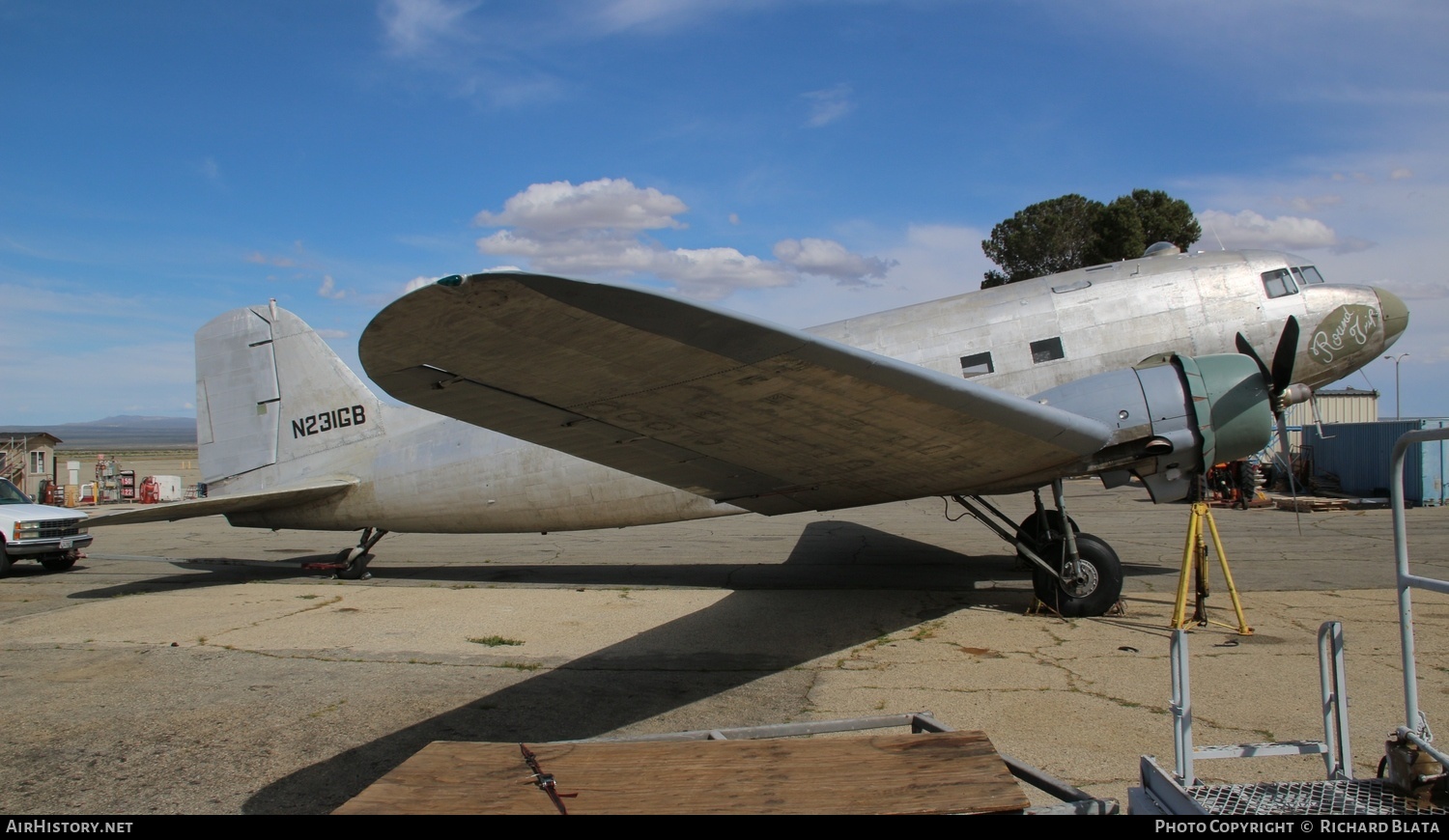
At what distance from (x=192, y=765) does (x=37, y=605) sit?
7.62 metres

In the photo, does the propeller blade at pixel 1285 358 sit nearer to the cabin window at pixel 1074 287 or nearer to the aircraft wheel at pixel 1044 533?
the cabin window at pixel 1074 287

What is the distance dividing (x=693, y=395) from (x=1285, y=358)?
580 cm

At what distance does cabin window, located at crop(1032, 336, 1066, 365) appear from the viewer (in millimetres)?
8305

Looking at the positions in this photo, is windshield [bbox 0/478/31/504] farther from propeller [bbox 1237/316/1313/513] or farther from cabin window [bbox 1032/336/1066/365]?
propeller [bbox 1237/316/1313/513]

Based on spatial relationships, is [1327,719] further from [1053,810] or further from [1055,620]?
Result: [1055,620]

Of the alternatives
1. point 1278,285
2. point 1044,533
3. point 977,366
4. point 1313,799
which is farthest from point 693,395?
point 1278,285

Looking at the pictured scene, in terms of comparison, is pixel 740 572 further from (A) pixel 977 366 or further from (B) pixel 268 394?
(B) pixel 268 394

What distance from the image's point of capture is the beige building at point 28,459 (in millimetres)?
31156

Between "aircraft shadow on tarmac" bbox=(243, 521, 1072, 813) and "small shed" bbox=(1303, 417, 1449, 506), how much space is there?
535 inches

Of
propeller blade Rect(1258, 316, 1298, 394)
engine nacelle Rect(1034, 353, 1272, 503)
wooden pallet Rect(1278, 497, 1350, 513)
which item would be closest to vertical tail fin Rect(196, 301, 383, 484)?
engine nacelle Rect(1034, 353, 1272, 503)

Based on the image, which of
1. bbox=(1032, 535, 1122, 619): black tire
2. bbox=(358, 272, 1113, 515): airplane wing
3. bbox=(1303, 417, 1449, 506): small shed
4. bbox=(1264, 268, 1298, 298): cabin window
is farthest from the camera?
bbox=(1303, 417, 1449, 506): small shed

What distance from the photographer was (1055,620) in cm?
744

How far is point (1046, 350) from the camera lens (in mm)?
8328

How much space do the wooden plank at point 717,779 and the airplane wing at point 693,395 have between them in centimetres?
169
